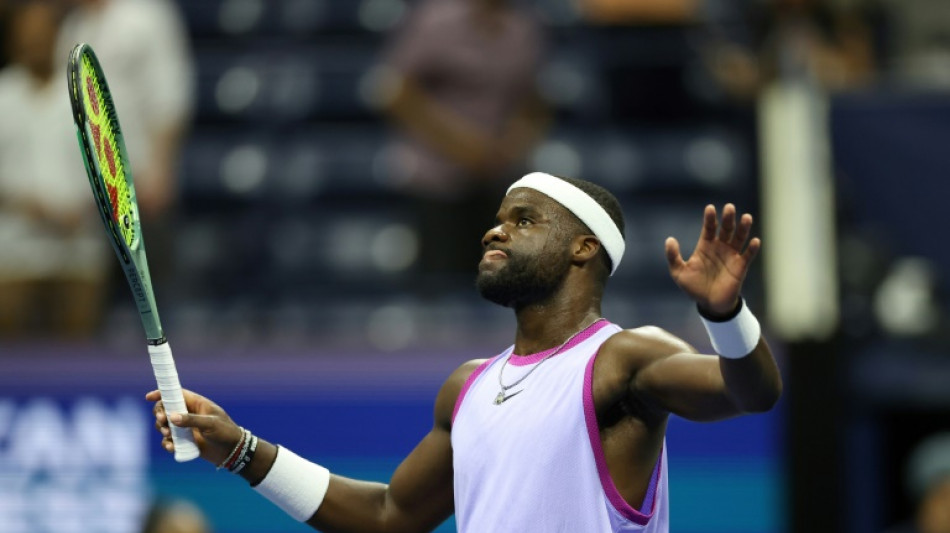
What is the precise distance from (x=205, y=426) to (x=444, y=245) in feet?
15.9

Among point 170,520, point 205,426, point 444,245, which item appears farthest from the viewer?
point 444,245

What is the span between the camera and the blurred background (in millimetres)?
8516

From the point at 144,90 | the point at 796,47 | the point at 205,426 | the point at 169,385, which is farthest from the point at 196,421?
the point at 796,47

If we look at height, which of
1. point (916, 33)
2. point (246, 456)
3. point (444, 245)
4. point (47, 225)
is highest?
point (916, 33)

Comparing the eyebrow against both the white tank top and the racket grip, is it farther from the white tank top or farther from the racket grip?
the racket grip

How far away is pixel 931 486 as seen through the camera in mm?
Result: 8484

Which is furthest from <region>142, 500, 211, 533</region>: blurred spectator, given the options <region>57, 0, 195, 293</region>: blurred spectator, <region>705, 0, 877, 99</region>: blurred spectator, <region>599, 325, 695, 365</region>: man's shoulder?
<region>705, 0, 877, 99</region>: blurred spectator

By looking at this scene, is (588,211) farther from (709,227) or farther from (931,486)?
(931,486)

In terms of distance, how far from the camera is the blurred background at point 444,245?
852 centimetres

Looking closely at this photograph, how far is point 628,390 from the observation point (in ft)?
14.8

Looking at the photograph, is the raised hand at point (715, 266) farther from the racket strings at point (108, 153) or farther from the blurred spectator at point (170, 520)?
the blurred spectator at point (170, 520)

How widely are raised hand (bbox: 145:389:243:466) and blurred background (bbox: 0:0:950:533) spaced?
3085mm

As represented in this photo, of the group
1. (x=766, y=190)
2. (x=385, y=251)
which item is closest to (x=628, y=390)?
(x=766, y=190)

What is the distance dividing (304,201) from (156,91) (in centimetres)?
229
